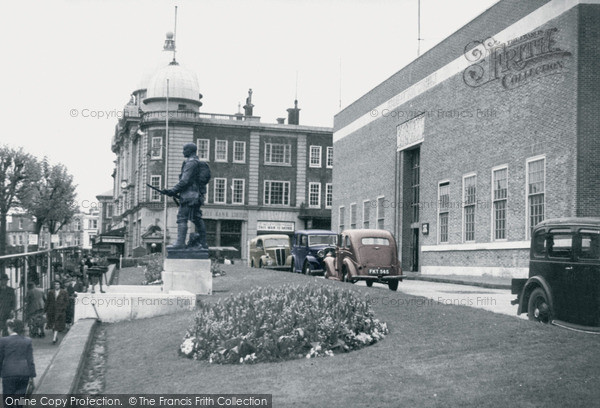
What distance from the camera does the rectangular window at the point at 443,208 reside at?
36344 mm

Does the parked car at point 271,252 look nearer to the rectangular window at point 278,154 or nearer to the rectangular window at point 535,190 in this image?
the rectangular window at point 535,190

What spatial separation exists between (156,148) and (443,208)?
37.5 m

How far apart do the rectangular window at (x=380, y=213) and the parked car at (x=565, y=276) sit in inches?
1215

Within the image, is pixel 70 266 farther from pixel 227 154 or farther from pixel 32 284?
pixel 227 154

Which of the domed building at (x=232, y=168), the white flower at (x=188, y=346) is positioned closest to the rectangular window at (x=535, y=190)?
the white flower at (x=188, y=346)

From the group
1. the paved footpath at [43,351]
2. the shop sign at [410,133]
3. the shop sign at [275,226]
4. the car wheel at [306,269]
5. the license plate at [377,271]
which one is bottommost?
the paved footpath at [43,351]

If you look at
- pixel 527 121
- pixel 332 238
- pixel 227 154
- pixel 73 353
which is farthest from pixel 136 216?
pixel 73 353

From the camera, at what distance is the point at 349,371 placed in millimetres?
9492

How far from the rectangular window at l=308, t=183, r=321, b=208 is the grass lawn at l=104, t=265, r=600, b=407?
59.2 m

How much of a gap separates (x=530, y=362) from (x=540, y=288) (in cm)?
477

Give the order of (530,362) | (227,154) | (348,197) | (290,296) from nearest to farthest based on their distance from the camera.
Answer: (530,362)
(290,296)
(348,197)
(227,154)

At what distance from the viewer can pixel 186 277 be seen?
65.1ft

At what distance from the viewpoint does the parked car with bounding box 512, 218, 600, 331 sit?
12.4 metres

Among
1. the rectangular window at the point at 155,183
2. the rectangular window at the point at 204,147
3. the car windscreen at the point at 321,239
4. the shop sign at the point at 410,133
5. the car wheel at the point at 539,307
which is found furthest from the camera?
the rectangular window at the point at 204,147
